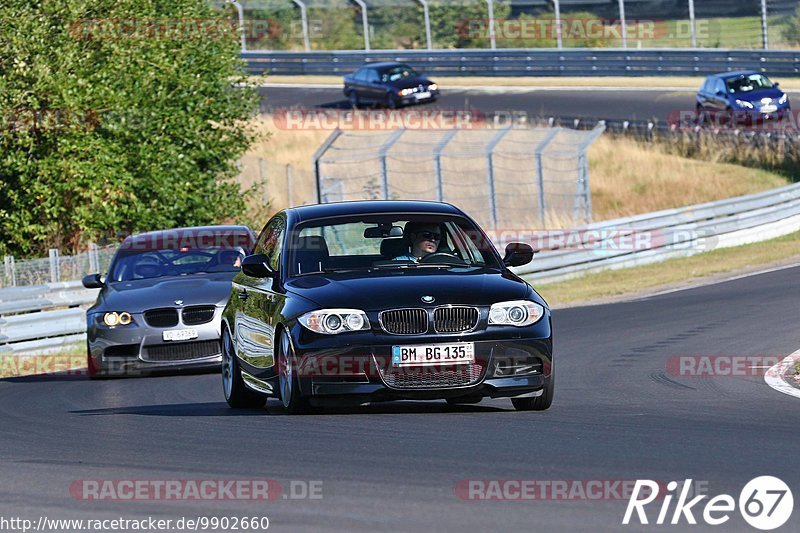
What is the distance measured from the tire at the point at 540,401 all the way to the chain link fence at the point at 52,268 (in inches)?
480

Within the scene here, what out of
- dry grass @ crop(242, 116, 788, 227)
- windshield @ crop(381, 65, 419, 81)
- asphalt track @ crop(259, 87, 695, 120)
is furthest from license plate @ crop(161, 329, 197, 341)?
windshield @ crop(381, 65, 419, 81)

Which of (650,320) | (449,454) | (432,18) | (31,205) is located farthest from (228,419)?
(432,18)

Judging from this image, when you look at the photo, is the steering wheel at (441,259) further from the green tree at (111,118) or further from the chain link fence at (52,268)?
the green tree at (111,118)

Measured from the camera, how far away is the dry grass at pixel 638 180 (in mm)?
36688

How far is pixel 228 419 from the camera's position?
10438 millimetres

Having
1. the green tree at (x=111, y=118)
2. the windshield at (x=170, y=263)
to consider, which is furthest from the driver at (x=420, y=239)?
the green tree at (x=111, y=118)

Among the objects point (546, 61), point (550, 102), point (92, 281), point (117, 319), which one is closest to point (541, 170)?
point (92, 281)

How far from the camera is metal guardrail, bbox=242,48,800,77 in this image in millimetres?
49938

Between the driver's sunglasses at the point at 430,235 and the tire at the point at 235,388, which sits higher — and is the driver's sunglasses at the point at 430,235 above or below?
above

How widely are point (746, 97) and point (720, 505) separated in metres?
35.2

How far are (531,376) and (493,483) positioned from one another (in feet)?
9.03

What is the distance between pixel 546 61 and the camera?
55.2 meters

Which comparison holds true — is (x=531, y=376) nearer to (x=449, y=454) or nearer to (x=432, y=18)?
(x=449, y=454)

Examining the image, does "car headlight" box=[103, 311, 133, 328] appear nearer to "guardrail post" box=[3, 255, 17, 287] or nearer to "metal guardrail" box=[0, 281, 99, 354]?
"metal guardrail" box=[0, 281, 99, 354]
